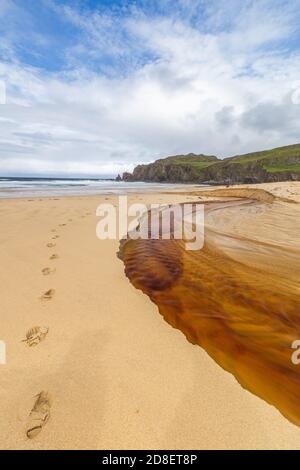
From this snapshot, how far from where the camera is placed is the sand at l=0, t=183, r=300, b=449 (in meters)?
1.64

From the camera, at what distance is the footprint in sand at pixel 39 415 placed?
1.67 m

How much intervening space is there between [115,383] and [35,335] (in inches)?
43.6

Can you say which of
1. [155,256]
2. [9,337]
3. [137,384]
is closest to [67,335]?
[9,337]

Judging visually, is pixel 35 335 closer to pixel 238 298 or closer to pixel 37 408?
pixel 37 408

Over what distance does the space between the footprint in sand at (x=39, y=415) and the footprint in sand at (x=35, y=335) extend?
2.27ft

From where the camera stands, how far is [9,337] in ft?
8.50

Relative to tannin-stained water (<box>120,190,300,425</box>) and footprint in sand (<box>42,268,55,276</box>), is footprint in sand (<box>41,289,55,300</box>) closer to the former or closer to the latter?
footprint in sand (<box>42,268,55,276</box>)

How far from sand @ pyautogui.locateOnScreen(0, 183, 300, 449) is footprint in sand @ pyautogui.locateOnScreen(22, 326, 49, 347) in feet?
0.15

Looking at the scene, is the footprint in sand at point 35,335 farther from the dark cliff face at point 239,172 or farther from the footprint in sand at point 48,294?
the dark cliff face at point 239,172

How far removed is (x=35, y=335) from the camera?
8.66 feet

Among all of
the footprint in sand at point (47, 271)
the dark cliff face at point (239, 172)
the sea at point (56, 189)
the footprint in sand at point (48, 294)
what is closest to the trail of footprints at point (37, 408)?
the footprint in sand at point (48, 294)

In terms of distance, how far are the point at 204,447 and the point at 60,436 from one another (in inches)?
36.9
